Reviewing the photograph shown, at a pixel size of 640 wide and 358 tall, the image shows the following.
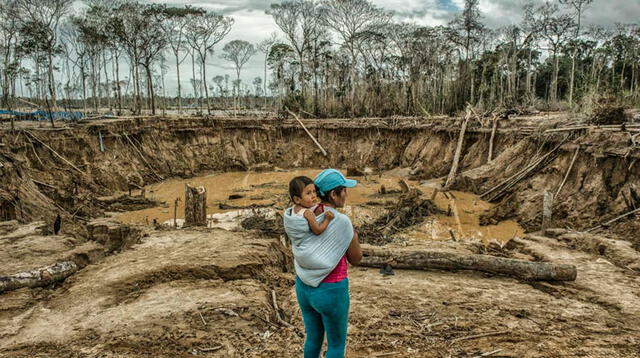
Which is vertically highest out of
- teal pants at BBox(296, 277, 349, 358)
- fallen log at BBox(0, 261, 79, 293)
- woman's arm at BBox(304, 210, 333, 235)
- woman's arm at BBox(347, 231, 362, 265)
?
woman's arm at BBox(304, 210, 333, 235)

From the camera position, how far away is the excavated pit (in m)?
4.00

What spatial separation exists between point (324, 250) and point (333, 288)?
265mm

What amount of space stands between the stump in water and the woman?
6986 millimetres

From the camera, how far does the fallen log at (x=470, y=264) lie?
5641 millimetres

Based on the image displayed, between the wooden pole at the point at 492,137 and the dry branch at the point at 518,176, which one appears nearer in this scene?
the dry branch at the point at 518,176

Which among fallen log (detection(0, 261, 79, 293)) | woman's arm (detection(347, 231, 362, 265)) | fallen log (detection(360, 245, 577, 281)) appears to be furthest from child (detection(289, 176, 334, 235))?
fallen log (detection(0, 261, 79, 293))

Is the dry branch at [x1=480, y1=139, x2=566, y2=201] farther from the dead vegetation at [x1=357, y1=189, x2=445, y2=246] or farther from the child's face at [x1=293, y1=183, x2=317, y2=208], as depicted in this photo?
the child's face at [x1=293, y1=183, x2=317, y2=208]

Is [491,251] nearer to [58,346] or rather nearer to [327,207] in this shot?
[327,207]

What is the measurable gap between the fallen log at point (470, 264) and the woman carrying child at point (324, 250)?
3.60 m

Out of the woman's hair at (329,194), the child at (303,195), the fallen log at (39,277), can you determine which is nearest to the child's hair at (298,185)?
the child at (303,195)

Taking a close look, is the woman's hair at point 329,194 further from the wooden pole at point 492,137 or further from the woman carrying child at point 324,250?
the wooden pole at point 492,137

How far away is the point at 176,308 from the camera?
4625 millimetres

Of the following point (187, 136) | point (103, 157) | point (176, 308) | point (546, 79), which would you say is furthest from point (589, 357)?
point (546, 79)

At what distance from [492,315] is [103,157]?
1870cm
